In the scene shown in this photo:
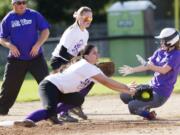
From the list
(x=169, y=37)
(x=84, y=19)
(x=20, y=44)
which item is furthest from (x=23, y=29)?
(x=169, y=37)

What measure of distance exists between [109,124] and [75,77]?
0.99 meters

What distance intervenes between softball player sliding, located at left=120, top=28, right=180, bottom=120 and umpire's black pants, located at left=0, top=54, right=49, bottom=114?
1832 mm

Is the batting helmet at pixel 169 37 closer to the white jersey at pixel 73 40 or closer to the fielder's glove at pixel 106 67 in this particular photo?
the fielder's glove at pixel 106 67

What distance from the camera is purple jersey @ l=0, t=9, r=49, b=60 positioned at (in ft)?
45.3

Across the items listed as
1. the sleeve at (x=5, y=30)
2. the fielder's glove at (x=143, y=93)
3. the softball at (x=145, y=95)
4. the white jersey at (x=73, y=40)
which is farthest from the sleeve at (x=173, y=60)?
the sleeve at (x=5, y=30)

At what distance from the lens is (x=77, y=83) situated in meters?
11.8

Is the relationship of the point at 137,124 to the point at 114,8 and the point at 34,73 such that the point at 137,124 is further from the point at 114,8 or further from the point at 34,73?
the point at 114,8

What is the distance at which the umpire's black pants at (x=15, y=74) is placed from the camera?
1401cm

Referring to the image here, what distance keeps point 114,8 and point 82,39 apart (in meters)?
15.4

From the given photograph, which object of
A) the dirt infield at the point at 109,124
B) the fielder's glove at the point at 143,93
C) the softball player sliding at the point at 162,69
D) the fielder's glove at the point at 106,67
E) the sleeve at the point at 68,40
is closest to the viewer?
the dirt infield at the point at 109,124

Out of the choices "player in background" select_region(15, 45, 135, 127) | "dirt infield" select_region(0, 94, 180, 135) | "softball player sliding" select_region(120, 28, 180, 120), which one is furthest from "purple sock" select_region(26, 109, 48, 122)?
"softball player sliding" select_region(120, 28, 180, 120)

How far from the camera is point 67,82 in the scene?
11781 mm

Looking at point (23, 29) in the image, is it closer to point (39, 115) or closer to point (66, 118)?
point (66, 118)

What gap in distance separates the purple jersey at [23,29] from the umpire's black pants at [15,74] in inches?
5.5
